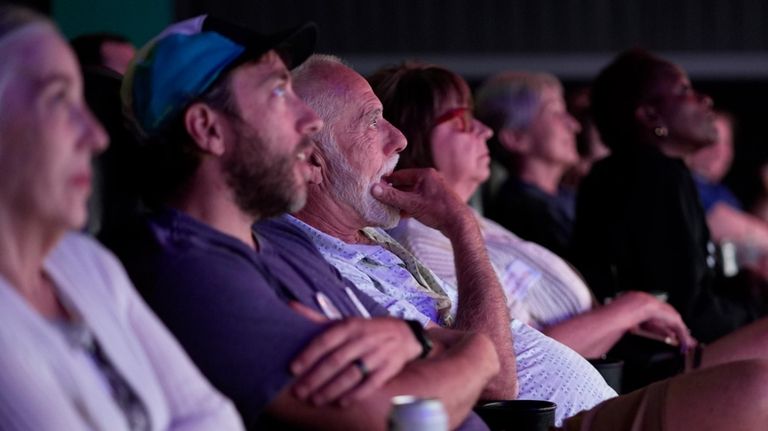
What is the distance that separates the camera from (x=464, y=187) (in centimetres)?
316

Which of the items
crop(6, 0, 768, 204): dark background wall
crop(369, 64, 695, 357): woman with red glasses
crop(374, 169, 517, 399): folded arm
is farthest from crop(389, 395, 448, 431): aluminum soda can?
crop(6, 0, 768, 204): dark background wall

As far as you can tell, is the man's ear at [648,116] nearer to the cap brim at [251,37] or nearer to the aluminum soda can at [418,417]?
the cap brim at [251,37]

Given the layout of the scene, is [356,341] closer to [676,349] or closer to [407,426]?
[407,426]

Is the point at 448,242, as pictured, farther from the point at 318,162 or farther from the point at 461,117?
the point at 318,162

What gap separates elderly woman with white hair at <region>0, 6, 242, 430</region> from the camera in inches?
52.6

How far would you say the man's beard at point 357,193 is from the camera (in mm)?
2502

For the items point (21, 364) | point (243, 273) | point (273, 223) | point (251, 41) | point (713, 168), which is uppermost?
point (251, 41)

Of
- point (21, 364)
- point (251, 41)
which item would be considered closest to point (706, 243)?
point (251, 41)

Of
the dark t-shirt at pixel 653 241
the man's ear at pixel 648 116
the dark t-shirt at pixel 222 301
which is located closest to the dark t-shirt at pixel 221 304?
the dark t-shirt at pixel 222 301

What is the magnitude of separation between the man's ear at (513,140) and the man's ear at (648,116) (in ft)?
2.07

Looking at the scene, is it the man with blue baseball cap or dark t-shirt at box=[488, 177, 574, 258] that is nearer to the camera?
the man with blue baseball cap

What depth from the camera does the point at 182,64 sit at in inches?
70.0

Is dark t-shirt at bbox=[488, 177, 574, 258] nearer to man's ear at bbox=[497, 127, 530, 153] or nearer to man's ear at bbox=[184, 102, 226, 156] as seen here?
man's ear at bbox=[497, 127, 530, 153]

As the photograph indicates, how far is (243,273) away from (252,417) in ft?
A: 0.66
